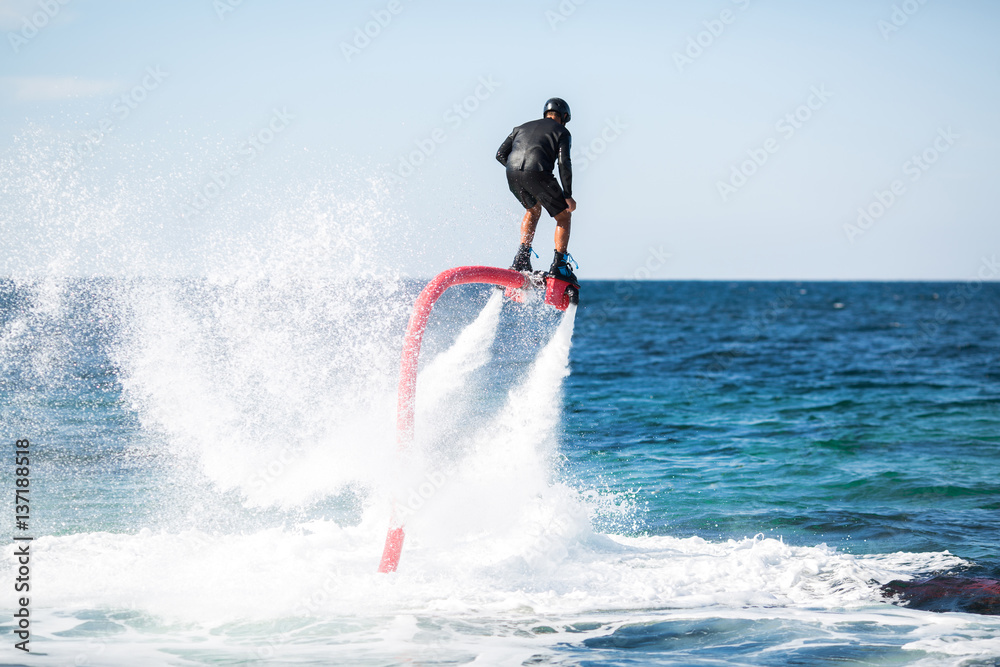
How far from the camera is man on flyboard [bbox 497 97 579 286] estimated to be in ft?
28.9

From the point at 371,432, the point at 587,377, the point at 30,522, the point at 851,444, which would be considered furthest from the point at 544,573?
the point at 587,377

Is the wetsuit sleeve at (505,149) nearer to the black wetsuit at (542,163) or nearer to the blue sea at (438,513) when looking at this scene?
the black wetsuit at (542,163)

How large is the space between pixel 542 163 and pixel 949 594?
6.20 meters

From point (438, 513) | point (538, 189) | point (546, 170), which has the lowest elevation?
point (438, 513)

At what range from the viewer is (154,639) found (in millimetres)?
7027

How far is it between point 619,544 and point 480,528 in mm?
1715

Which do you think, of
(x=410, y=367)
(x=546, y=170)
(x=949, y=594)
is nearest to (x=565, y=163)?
(x=546, y=170)

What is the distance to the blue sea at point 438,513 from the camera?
7.25 m

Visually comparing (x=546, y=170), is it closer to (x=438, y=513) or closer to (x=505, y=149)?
(x=505, y=149)

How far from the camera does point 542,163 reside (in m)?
8.74

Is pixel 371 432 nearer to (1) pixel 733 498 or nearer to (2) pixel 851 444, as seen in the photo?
(1) pixel 733 498

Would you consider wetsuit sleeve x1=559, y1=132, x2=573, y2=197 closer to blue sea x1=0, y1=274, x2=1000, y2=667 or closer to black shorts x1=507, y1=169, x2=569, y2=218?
black shorts x1=507, y1=169, x2=569, y2=218

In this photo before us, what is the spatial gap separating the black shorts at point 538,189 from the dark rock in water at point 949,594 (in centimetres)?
538

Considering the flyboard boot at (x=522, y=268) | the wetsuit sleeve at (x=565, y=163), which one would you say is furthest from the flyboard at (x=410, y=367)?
the wetsuit sleeve at (x=565, y=163)
